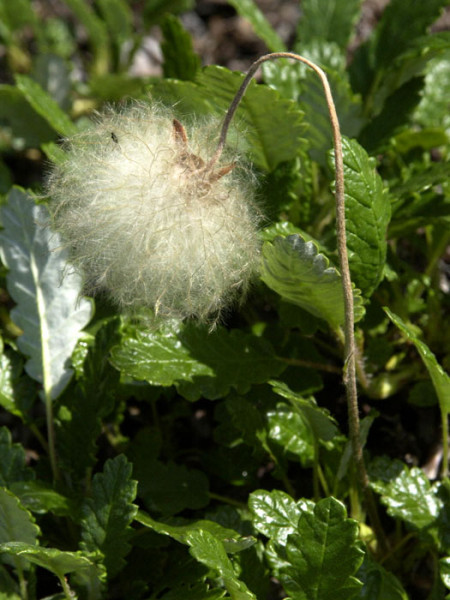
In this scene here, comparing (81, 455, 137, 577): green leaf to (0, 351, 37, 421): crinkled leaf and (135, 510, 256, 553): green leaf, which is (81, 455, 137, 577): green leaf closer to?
(135, 510, 256, 553): green leaf

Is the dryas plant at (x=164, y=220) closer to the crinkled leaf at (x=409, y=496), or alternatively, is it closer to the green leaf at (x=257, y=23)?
the crinkled leaf at (x=409, y=496)

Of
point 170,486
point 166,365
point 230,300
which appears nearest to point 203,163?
point 230,300

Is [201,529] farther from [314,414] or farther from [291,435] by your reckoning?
[291,435]

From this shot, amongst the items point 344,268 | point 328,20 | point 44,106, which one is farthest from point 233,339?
point 328,20

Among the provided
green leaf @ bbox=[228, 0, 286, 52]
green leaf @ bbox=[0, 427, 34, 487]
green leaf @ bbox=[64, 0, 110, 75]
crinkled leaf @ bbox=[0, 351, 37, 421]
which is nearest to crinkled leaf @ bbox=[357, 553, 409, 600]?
green leaf @ bbox=[0, 427, 34, 487]

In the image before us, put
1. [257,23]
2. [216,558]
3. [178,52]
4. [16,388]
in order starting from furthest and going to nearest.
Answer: [257,23] < [178,52] < [16,388] < [216,558]
